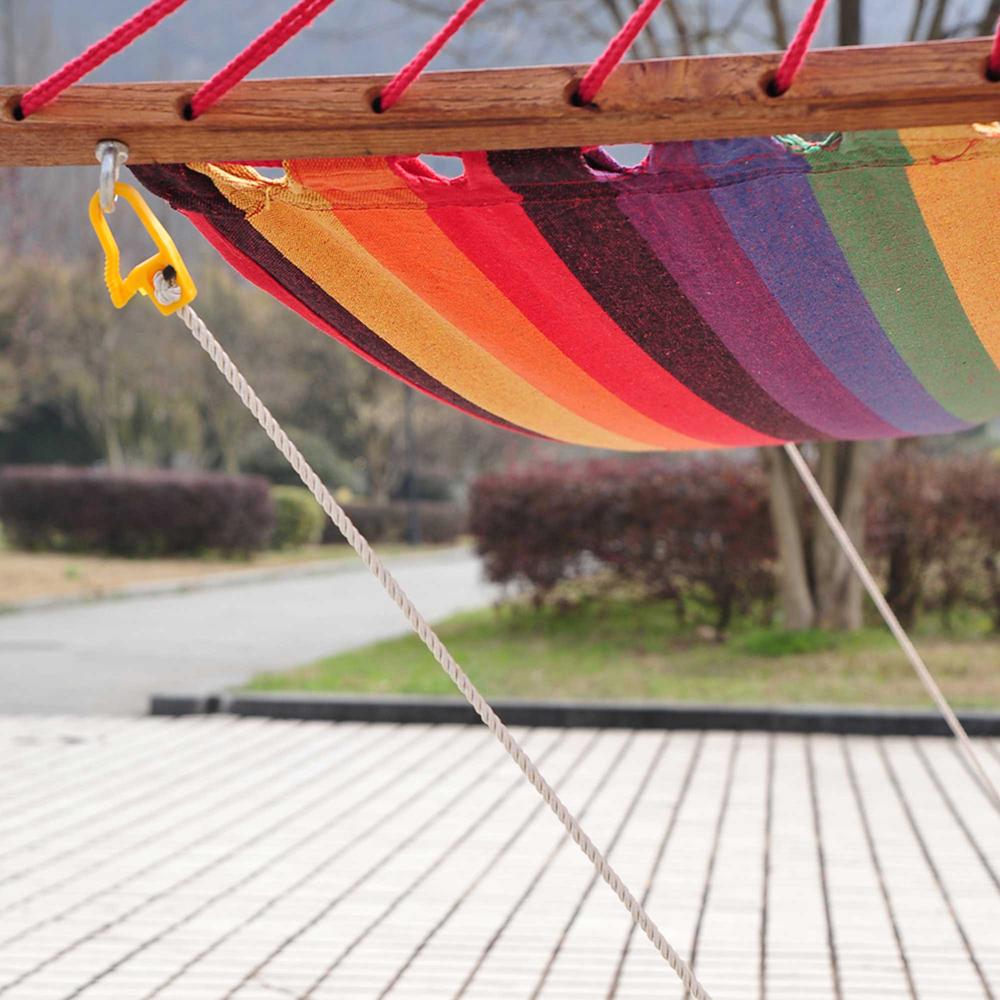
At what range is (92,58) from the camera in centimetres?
142

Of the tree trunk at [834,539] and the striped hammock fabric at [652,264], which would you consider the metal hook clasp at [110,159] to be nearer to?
the striped hammock fabric at [652,264]

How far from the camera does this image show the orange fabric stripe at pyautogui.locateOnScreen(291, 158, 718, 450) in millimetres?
1721

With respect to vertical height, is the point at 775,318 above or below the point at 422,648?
above

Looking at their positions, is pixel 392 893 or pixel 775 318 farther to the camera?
pixel 392 893

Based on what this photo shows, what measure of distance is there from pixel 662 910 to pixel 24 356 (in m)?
27.5

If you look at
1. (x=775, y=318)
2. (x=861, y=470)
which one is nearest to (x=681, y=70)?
(x=775, y=318)

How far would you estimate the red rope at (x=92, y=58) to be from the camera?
1394 millimetres

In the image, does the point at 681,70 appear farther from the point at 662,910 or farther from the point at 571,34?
the point at 571,34

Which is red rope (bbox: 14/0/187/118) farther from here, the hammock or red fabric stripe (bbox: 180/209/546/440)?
red fabric stripe (bbox: 180/209/546/440)

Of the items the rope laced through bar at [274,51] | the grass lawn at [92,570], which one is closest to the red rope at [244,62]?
the rope laced through bar at [274,51]

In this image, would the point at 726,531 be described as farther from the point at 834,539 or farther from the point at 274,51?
the point at 274,51

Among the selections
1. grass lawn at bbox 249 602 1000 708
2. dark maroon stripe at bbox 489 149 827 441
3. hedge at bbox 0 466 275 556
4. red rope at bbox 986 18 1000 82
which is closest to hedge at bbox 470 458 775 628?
grass lawn at bbox 249 602 1000 708

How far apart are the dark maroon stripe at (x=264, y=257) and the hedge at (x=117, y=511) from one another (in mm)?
19507

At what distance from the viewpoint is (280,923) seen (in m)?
3.63
